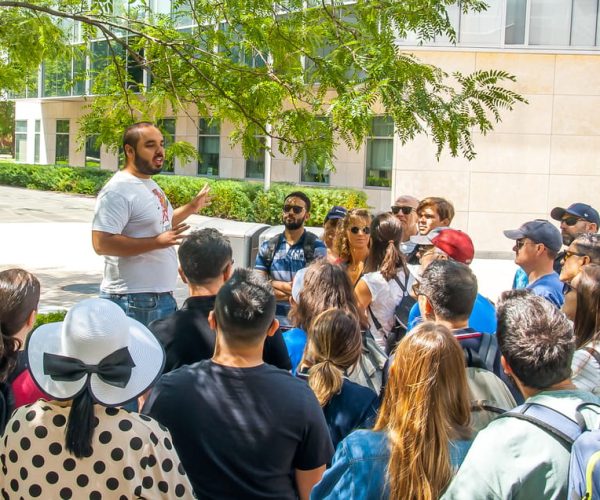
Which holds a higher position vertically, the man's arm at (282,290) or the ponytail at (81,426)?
the ponytail at (81,426)

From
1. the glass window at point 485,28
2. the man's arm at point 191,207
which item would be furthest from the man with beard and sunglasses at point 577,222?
the glass window at point 485,28

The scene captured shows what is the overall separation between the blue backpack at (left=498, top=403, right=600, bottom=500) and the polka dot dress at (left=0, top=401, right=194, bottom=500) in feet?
3.53

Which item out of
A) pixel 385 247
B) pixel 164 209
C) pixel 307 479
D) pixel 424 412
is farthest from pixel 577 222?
pixel 424 412

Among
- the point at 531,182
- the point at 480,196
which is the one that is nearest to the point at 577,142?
the point at 531,182

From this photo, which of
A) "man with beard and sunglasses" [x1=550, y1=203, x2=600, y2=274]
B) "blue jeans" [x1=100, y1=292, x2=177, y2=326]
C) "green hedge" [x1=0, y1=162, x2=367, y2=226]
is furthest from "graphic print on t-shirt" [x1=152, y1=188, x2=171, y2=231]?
"green hedge" [x1=0, y1=162, x2=367, y2=226]

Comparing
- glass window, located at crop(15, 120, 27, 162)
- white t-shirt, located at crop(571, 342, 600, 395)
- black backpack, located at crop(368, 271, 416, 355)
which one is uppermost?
glass window, located at crop(15, 120, 27, 162)

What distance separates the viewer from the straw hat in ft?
7.86

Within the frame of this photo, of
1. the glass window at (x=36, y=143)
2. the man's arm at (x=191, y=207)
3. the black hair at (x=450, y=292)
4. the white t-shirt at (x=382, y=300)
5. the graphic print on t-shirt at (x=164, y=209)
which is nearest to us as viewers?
the black hair at (x=450, y=292)

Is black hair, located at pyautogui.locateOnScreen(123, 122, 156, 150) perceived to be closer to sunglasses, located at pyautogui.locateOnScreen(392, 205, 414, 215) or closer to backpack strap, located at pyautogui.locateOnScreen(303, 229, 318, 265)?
backpack strap, located at pyautogui.locateOnScreen(303, 229, 318, 265)

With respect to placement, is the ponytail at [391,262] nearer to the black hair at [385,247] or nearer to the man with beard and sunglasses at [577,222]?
the black hair at [385,247]

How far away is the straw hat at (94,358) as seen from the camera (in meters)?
2.40

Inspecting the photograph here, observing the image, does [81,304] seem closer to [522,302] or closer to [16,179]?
[522,302]

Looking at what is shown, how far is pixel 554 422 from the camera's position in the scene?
2.14 metres

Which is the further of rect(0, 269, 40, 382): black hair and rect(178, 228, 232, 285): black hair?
rect(178, 228, 232, 285): black hair
